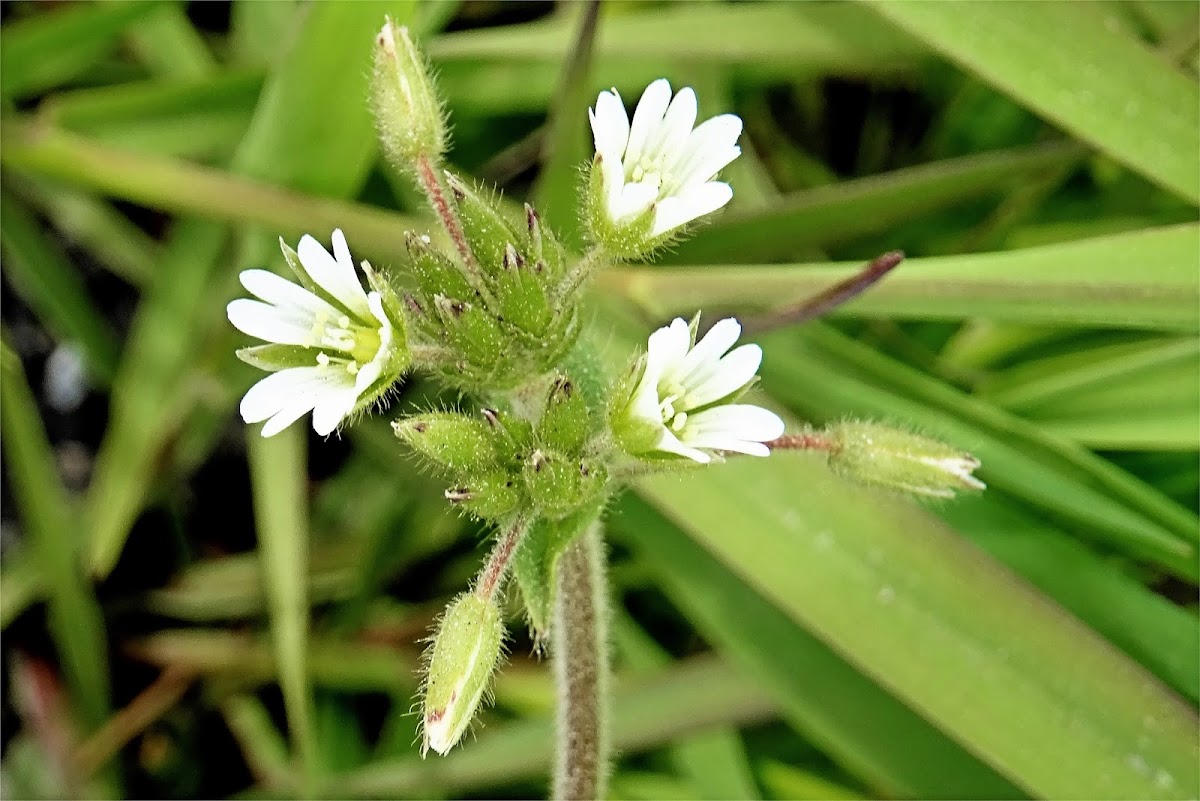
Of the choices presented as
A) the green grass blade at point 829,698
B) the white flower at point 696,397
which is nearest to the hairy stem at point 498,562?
the white flower at point 696,397

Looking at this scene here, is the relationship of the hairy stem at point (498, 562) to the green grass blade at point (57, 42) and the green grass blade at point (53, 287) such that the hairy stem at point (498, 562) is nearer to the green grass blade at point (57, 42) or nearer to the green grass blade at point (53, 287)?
the green grass blade at point (57, 42)

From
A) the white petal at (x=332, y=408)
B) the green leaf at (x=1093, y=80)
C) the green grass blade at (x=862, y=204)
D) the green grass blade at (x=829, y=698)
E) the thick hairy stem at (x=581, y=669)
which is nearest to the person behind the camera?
the white petal at (x=332, y=408)

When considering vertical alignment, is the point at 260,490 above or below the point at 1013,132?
below

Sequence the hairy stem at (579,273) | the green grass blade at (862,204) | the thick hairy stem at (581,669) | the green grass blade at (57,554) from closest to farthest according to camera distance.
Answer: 1. the hairy stem at (579,273)
2. the thick hairy stem at (581,669)
3. the green grass blade at (862,204)
4. the green grass blade at (57,554)

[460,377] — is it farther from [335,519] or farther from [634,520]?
[335,519]

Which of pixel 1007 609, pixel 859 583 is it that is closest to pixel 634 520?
pixel 859 583

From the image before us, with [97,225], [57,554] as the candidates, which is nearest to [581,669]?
[57,554]
